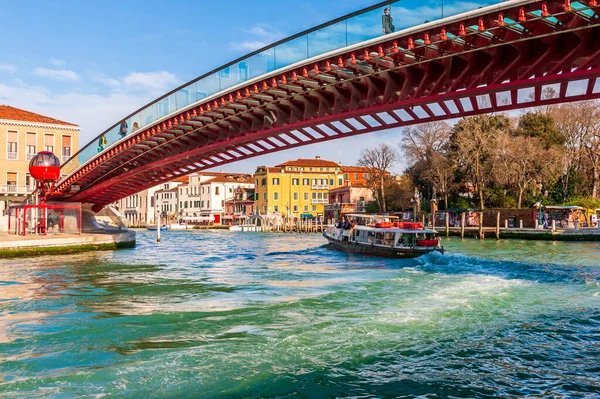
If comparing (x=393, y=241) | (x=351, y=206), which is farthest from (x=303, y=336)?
(x=351, y=206)

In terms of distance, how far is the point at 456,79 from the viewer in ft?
51.7

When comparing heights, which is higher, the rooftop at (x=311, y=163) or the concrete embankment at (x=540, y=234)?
the rooftop at (x=311, y=163)

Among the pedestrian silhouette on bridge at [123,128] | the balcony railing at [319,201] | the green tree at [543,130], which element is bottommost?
the balcony railing at [319,201]

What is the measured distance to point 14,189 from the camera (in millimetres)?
38156

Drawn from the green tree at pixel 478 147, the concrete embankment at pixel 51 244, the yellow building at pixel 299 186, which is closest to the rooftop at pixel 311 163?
the yellow building at pixel 299 186

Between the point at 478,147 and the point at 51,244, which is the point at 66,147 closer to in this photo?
the point at 51,244

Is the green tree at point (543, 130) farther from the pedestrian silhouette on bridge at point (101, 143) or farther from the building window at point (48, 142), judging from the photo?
the building window at point (48, 142)

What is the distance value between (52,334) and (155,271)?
436 inches

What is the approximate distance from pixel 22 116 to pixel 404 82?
107 ft

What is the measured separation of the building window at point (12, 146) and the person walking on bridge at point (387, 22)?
105ft

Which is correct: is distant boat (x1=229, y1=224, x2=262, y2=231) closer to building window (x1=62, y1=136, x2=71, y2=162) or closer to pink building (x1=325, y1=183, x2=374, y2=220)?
pink building (x1=325, y1=183, x2=374, y2=220)

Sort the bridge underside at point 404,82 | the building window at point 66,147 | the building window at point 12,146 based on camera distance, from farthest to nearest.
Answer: the building window at point 66,147 → the building window at point 12,146 → the bridge underside at point 404,82

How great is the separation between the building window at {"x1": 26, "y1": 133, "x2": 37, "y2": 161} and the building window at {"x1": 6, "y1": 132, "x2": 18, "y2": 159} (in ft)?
2.95

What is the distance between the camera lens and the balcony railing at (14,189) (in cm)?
3778
